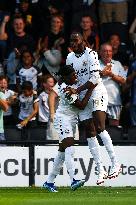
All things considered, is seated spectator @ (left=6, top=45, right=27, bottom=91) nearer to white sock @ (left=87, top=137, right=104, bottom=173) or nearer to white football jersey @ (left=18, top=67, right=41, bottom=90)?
white football jersey @ (left=18, top=67, right=41, bottom=90)

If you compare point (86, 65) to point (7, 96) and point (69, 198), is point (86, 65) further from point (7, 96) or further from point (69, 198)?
point (7, 96)

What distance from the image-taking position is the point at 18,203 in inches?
481

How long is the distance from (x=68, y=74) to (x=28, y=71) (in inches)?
206

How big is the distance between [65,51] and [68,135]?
18.9ft

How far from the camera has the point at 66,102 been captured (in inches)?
599

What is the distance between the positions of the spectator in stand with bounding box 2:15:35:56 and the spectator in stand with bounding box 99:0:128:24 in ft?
5.99

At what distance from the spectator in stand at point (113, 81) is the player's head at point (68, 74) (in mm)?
4015

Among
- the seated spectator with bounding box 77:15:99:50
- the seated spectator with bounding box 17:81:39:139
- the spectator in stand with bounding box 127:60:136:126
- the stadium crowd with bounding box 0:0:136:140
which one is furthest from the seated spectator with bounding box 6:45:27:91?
the spectator in stand with bounding box 127:60:136:126

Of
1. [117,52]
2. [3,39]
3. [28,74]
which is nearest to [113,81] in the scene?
[117,52]

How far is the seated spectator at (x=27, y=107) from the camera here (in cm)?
1950

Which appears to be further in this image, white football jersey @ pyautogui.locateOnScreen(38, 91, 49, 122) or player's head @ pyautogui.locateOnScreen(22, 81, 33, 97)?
white football jersey @ pyautogui.locateOnScreen(38, 91, 49, 122)

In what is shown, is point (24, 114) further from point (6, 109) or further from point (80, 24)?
point (80, 24)

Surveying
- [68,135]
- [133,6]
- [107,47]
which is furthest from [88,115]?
[133,6]

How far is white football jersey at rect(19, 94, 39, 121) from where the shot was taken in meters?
19.7
